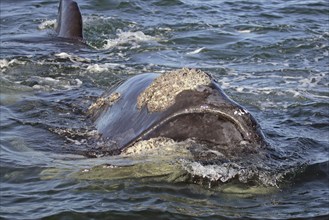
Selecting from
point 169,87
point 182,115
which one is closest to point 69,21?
point 169,87

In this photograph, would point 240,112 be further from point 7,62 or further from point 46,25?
point 46,25

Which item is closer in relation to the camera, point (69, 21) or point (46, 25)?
point (69, 21)

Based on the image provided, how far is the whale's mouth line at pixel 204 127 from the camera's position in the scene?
5.07 m

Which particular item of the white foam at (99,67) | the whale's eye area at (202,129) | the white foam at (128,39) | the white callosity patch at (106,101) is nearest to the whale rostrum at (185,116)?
the whale's eye area at (202,129)

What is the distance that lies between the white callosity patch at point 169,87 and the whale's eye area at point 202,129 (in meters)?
0.19

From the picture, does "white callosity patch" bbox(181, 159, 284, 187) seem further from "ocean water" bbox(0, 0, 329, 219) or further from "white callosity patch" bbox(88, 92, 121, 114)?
"white callosity patch" bbox(88, 92, 121, 114)

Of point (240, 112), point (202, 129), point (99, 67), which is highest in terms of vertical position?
point (240, 112)

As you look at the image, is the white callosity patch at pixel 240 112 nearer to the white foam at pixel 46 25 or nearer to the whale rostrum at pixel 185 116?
the whale rostrum at pixel 185 116

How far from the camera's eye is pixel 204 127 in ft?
16.8

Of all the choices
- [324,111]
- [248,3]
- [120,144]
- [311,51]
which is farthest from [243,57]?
[120,144]

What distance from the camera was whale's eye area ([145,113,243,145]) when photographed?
16.7 ft

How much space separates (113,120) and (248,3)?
11384 millimetres

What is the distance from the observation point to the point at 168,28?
1358cm

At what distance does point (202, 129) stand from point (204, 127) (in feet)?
0.08
